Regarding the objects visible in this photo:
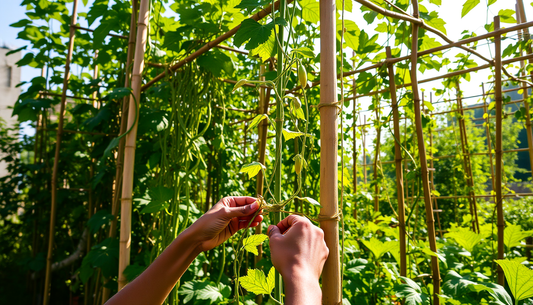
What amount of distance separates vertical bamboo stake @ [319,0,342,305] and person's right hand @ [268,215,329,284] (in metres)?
0.07

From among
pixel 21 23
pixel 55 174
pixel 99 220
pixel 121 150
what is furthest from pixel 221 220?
pixel 21 23

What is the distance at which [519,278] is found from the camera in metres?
1.31

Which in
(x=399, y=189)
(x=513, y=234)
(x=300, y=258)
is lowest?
(x=513, y=234)

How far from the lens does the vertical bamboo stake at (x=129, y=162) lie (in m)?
1.56

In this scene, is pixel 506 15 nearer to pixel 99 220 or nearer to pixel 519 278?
pixel 519 278

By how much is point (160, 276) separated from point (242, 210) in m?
0.30

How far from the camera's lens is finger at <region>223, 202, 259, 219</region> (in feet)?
2.81

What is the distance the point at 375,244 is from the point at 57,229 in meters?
3.30

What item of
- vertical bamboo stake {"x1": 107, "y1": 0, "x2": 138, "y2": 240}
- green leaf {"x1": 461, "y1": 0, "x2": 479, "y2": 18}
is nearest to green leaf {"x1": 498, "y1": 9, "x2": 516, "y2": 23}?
green leaf {"x1": 461, "y1": 0, "x2": 479, "y2": 18}

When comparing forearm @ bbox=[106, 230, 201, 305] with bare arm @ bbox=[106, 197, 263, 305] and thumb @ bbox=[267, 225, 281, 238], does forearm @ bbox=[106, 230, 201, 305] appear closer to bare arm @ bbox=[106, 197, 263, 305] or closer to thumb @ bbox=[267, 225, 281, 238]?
bare arm @ bbox=[106, 197, 263, 305]

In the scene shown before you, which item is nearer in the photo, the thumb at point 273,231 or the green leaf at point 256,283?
the thumb at point 273,231

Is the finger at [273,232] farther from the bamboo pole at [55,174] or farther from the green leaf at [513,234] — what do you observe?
the bamboo pole at [55,174]

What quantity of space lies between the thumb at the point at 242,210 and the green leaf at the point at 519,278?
1117 mm

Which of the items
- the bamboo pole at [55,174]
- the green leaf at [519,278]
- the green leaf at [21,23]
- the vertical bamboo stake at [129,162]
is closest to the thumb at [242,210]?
the vertical bamboo stake at [129,162]
